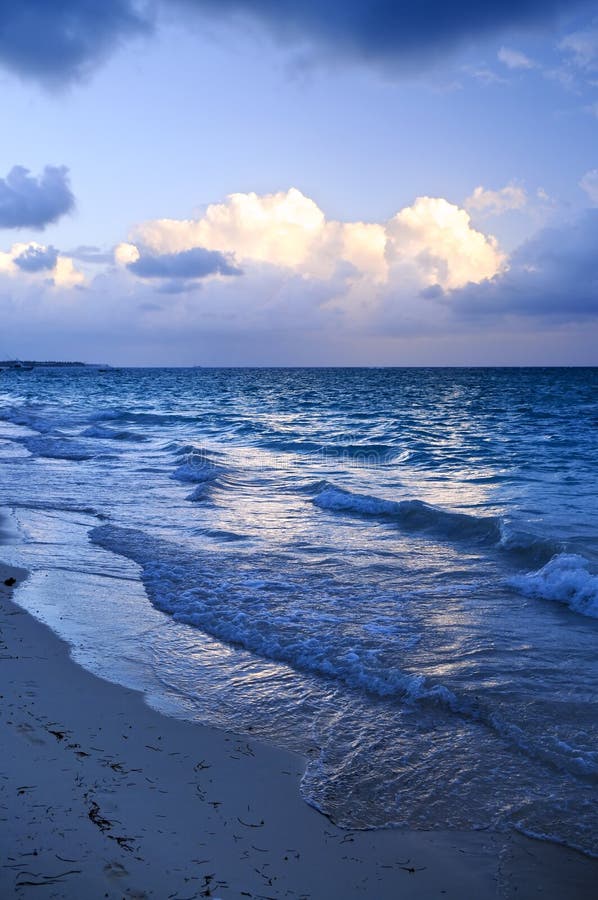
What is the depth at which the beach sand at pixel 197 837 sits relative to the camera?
3242mm

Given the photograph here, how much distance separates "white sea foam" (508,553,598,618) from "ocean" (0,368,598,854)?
3 cm

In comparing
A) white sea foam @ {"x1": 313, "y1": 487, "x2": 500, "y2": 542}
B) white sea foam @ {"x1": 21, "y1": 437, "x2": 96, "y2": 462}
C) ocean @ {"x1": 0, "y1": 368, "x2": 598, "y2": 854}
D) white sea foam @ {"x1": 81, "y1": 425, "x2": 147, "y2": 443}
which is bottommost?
ocean @ {"x1": 0, "y1": 368, "x2": 598, "y2": 854}

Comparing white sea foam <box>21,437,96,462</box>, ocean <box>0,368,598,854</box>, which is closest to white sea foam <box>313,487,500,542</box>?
ocean <box>0,368,598,854</box>

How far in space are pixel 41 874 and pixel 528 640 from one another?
5449 mm

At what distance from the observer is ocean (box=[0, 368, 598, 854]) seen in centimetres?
451

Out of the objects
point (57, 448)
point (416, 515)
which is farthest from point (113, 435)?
point (416, 515)

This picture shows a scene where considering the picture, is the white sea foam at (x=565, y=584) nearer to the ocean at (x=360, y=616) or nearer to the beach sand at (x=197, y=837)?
the ocean at (x=360, y=616)

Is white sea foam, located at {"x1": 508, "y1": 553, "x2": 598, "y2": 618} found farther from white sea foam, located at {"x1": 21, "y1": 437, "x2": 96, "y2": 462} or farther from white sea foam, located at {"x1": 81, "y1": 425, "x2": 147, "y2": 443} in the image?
white sea foam, located at {"x1": 81, "y1": 425, "x2": 147, "y2": 443}

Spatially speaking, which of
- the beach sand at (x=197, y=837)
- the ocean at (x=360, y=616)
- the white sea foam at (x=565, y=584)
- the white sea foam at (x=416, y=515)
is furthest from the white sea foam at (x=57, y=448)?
the beach sand at (x=197, y=837)

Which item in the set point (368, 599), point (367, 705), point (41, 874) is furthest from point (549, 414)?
point (41, 874)

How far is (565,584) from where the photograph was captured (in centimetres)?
859

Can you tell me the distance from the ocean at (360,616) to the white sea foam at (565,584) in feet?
0.10

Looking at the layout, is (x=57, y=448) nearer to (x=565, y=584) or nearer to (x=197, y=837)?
(x=565, y=584)

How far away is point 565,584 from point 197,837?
21.3ft
